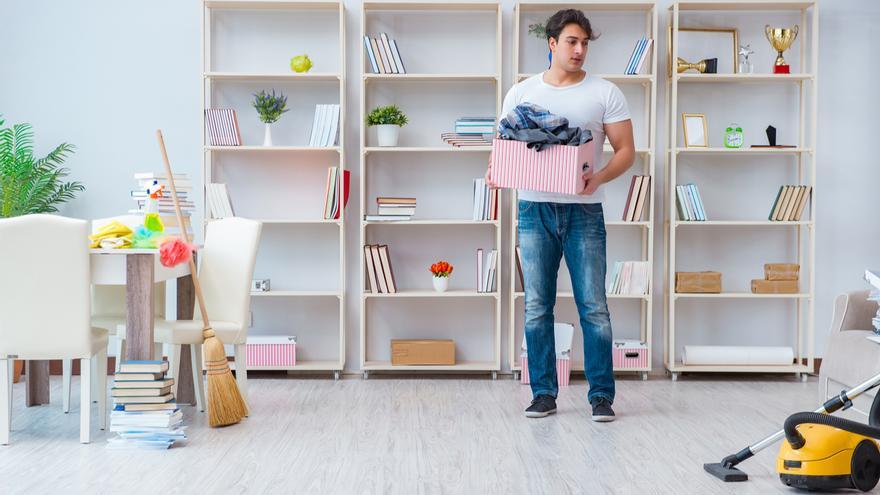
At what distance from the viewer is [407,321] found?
4988 millimetres

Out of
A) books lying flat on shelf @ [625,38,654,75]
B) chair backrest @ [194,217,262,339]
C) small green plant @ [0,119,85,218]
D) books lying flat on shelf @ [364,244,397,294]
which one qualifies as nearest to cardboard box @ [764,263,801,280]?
books lying flat on shelf @ [625,38,654,75]

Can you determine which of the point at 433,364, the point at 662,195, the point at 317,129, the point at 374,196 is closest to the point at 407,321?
the point at 433,364

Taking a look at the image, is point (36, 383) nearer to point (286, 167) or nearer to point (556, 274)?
point (286, 167)

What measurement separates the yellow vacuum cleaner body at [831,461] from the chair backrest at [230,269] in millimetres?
2185

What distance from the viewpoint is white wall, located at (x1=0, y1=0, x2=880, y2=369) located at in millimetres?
4918

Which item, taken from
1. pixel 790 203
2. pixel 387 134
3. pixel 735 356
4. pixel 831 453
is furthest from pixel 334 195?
pixel 831 453

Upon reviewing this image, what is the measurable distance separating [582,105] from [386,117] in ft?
4.70

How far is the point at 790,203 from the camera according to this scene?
15.5ft

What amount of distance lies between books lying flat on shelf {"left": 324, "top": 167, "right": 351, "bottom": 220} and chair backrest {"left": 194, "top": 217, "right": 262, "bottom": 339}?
928 millimetres

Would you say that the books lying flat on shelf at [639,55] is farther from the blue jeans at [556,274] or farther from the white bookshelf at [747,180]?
the blue jeans at [556,274]

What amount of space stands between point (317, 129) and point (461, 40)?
3.14 feet

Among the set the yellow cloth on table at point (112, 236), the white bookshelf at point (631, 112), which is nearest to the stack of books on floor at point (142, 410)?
the yellow cloth on table at point (112, 236)

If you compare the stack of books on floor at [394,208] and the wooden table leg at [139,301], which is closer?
the wooden table leg at [139,301]

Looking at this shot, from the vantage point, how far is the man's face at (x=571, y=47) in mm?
3512
